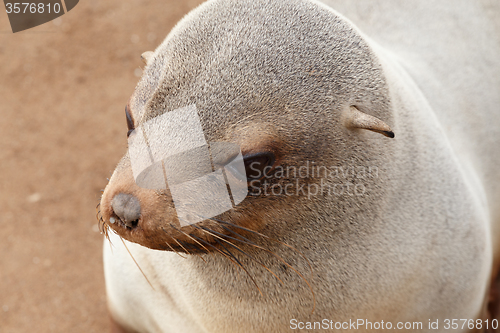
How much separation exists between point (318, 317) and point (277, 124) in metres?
0.99

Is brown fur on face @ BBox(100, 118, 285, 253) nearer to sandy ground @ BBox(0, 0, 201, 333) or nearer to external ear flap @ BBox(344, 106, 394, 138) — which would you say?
external ear flap @ BBox(344, 106, 394, 138)

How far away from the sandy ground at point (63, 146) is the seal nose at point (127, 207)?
2.67 m

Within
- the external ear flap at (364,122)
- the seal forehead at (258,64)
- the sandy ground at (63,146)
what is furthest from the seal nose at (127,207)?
the sandy ground at (63,146)

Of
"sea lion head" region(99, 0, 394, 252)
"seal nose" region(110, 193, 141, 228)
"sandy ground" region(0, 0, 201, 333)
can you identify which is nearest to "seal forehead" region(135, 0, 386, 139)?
"sea lion head" region(99, 0, 394, 252)

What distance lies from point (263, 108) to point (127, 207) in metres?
0.61

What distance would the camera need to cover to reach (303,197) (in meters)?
Result: 1.84

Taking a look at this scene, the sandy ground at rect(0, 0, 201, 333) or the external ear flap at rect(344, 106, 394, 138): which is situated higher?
the external ear flap at rect(344, 106, 394, 138)

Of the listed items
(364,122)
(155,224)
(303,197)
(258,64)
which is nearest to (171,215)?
(155,224)

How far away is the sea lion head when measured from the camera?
1701 millimetres

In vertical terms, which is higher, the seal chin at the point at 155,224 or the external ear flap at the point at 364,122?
the external ear flap at the point at 364,122

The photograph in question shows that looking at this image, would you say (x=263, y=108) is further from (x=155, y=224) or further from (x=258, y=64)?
(x=155, y=224)

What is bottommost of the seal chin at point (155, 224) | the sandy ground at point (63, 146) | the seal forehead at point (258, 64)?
the sandy ground at point (63, 146)

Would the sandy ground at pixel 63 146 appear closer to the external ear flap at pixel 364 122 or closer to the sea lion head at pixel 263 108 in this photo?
the sea lion head at pixel 263 108

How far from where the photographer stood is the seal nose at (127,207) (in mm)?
1686
